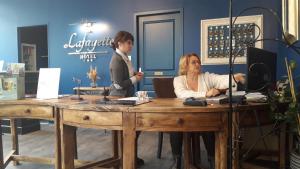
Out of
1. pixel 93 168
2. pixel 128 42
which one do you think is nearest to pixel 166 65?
pixel 128 42

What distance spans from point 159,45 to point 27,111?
325 centimetres

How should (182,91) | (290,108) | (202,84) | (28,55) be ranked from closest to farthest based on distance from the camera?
(290,108)
(182,91)
(202,84)
(28,55)

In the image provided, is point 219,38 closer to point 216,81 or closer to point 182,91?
point 216,81

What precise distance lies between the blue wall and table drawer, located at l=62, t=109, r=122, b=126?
3.31m

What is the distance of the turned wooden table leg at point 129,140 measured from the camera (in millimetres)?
1697

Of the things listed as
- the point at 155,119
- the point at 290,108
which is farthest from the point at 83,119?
the point at 290,108

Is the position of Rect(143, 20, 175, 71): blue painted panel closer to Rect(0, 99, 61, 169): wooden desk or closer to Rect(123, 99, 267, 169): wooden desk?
Rect(0, 99, 61, 169): wooden desk

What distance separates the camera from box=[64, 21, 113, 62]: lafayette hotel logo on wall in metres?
5.57

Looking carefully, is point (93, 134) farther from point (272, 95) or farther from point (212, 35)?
point (272, 95)

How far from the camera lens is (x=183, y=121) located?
1625 millimetres

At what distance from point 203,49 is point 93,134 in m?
2.40

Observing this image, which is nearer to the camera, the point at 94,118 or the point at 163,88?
the point at 94,118

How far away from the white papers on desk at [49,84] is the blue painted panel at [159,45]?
299 cm

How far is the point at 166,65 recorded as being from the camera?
514 centimetres
